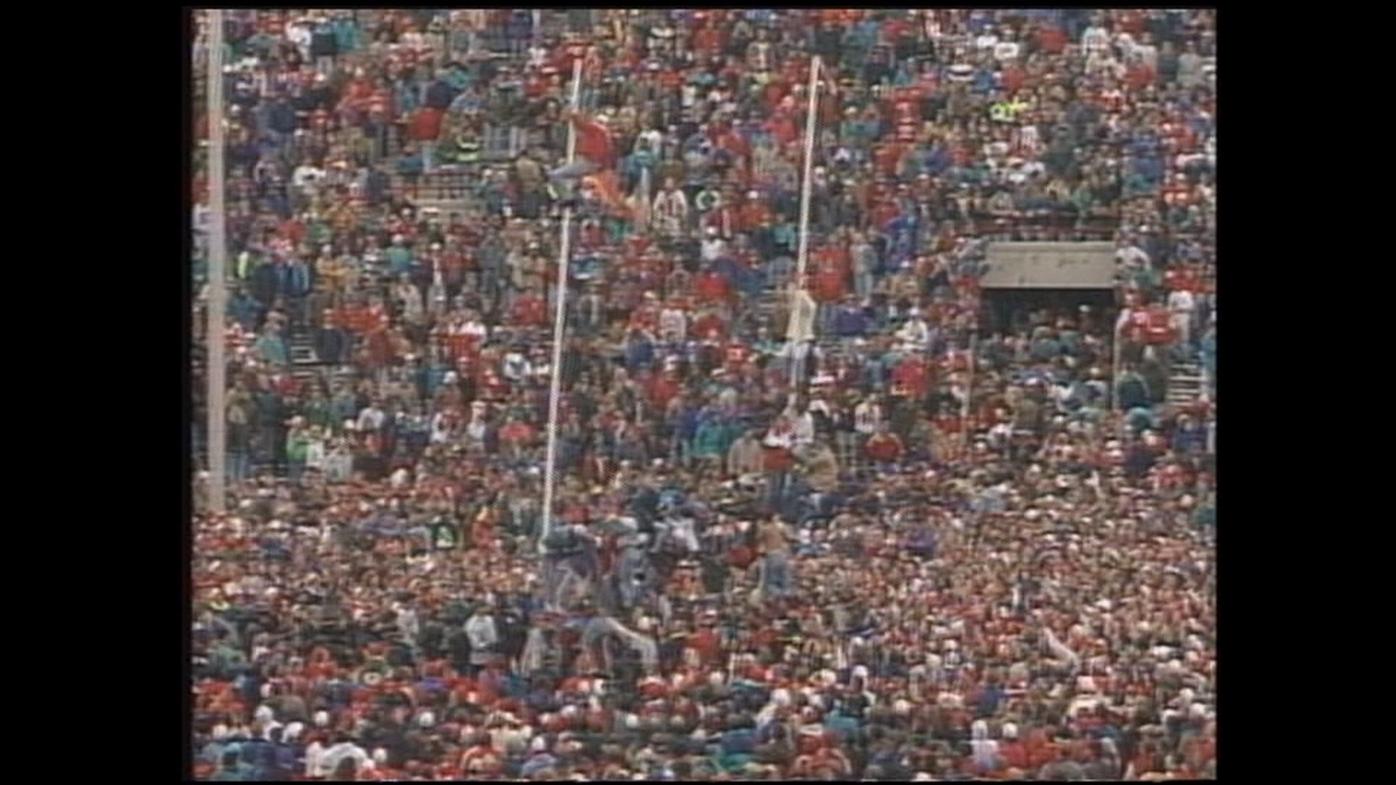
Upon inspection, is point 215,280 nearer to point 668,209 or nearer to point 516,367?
point 516,367

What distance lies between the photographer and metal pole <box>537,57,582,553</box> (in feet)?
24.4

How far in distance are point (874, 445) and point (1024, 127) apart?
3.97 ft

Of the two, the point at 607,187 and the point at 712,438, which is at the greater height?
the point at 607,187

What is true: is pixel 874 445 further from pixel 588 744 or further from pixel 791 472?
pixel 588 744

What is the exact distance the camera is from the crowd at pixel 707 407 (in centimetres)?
722

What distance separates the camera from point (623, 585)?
7.39 metres

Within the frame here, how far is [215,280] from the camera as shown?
746 centimetres

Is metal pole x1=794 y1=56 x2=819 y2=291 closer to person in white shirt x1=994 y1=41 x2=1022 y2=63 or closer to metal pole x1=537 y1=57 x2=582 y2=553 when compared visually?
person in white shirt x1=994 y1=41 x2=1022 y2=63

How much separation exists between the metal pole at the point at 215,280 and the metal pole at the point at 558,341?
107cm

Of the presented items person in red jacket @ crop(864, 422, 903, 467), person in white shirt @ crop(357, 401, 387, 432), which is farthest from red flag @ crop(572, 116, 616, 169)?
person in red jacket @ crop(864, 422, 903, 467)

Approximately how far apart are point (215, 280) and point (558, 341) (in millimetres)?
1166

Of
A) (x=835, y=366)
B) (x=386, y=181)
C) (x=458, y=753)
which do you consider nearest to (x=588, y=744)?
(x=458, y=753)

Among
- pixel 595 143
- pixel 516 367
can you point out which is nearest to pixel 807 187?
pixel 595 143

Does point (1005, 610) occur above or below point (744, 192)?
below
